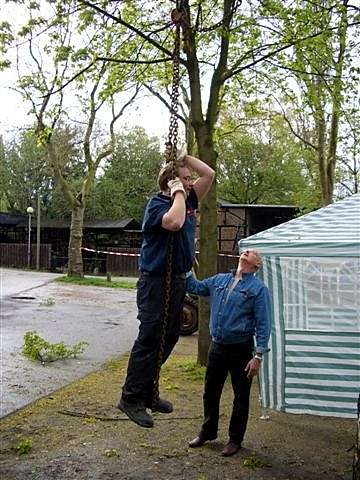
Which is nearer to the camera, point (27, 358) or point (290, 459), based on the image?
point (290, 459)

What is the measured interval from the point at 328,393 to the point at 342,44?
6978 mm

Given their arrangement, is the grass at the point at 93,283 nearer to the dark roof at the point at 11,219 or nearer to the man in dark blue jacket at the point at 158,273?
the dark roof at the point at 11,219

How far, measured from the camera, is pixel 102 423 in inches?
250

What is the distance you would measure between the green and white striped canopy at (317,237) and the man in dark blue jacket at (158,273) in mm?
2437

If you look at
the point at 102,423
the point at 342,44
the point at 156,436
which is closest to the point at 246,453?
the point at 156,436

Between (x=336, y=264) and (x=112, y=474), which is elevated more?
(x=336, y=264)

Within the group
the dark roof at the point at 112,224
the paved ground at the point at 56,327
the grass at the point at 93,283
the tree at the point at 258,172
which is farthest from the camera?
the tree at the point at 258,172

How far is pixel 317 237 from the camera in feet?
19.7

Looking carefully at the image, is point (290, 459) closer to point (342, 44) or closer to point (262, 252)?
point (262, 252)

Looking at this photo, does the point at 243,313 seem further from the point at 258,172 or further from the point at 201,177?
the point at 258,172

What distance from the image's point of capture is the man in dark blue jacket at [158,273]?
345 cm

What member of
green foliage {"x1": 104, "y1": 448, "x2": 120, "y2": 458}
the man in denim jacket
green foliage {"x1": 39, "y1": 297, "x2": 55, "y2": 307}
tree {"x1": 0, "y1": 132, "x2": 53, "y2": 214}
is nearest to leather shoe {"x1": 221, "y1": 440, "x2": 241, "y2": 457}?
the man in denim jacket

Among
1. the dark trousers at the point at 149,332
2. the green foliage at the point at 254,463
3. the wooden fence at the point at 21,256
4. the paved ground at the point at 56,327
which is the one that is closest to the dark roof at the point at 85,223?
the wooden fence at the point at 21,256

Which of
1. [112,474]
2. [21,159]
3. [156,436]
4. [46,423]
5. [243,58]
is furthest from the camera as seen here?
[21,159]
